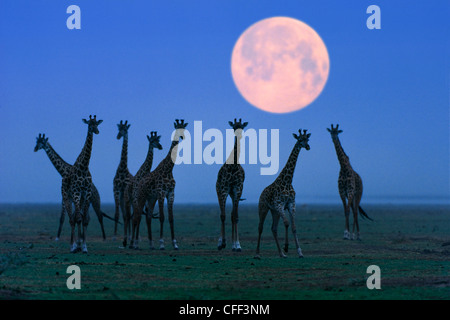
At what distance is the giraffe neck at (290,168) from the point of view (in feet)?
66.3

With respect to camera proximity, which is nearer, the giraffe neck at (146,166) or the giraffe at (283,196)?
the giraffe at (283,196)

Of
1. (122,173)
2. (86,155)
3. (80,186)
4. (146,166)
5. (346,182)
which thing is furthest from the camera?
(346,182)

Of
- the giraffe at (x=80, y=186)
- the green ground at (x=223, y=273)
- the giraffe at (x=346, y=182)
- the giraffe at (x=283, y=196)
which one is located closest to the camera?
the green ground at (x=223, y=273)

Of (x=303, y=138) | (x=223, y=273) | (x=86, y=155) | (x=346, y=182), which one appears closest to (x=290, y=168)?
(x=303, y=138)

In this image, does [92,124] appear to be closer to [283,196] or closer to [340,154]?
[283,196]

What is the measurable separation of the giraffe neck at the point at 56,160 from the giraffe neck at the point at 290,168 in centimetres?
744

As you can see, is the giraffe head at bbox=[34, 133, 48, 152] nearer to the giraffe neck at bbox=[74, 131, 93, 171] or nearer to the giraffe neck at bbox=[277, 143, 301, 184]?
the giraffe neck at bbox=[74, 131, 93, 171]

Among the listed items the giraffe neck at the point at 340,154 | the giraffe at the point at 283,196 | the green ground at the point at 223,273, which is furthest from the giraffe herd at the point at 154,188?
the giraffe neck at the point at 340,154

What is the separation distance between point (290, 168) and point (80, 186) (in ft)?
22.2

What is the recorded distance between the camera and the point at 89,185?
21203 mm

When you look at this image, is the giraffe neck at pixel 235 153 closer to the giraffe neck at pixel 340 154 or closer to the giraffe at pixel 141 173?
the giraffe at pixel 141 173

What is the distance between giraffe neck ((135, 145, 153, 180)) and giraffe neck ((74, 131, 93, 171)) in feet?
9.59

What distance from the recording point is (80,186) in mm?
20984
